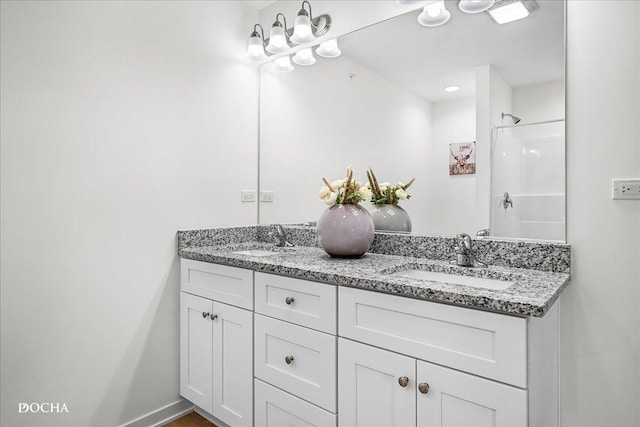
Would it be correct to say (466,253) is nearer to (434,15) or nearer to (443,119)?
(443,119)

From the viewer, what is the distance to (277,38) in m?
2.30

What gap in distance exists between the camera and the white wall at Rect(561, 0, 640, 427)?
1.30 meters

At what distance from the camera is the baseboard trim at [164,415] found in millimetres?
1966

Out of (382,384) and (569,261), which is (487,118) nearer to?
(569,261)

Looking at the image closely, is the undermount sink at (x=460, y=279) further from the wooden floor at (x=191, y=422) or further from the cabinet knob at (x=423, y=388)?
the wooden floor at (x=191, y=422)

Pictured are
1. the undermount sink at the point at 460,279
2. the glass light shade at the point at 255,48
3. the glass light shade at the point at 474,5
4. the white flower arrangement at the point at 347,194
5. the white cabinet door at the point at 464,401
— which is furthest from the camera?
the glass light shade at the point at 255,48

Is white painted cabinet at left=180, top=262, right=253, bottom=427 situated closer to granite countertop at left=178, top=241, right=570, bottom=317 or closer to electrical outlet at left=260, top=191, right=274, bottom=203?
granite countertop at left=178, top=241, right=570, bottom=317

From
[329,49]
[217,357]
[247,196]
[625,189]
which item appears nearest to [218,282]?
[217,357]

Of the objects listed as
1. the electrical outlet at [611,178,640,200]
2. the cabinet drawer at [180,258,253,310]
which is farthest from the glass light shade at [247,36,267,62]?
the electrical outlet at [611,178,640,200]

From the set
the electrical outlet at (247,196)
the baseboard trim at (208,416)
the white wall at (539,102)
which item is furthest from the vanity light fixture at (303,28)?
the baseboard trim at (208,416)

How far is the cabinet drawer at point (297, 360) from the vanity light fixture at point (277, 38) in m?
1.59

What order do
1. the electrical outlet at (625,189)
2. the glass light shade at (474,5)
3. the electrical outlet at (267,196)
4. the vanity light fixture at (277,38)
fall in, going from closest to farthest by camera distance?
the electrical outlet at (625,189)
the glass light shade at (474,5)
the vanity light fixture at (277,38)
the electrical outlet at (267,196)

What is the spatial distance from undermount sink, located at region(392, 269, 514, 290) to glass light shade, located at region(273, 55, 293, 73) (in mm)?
1520

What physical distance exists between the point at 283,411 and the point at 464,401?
31.0 inches
